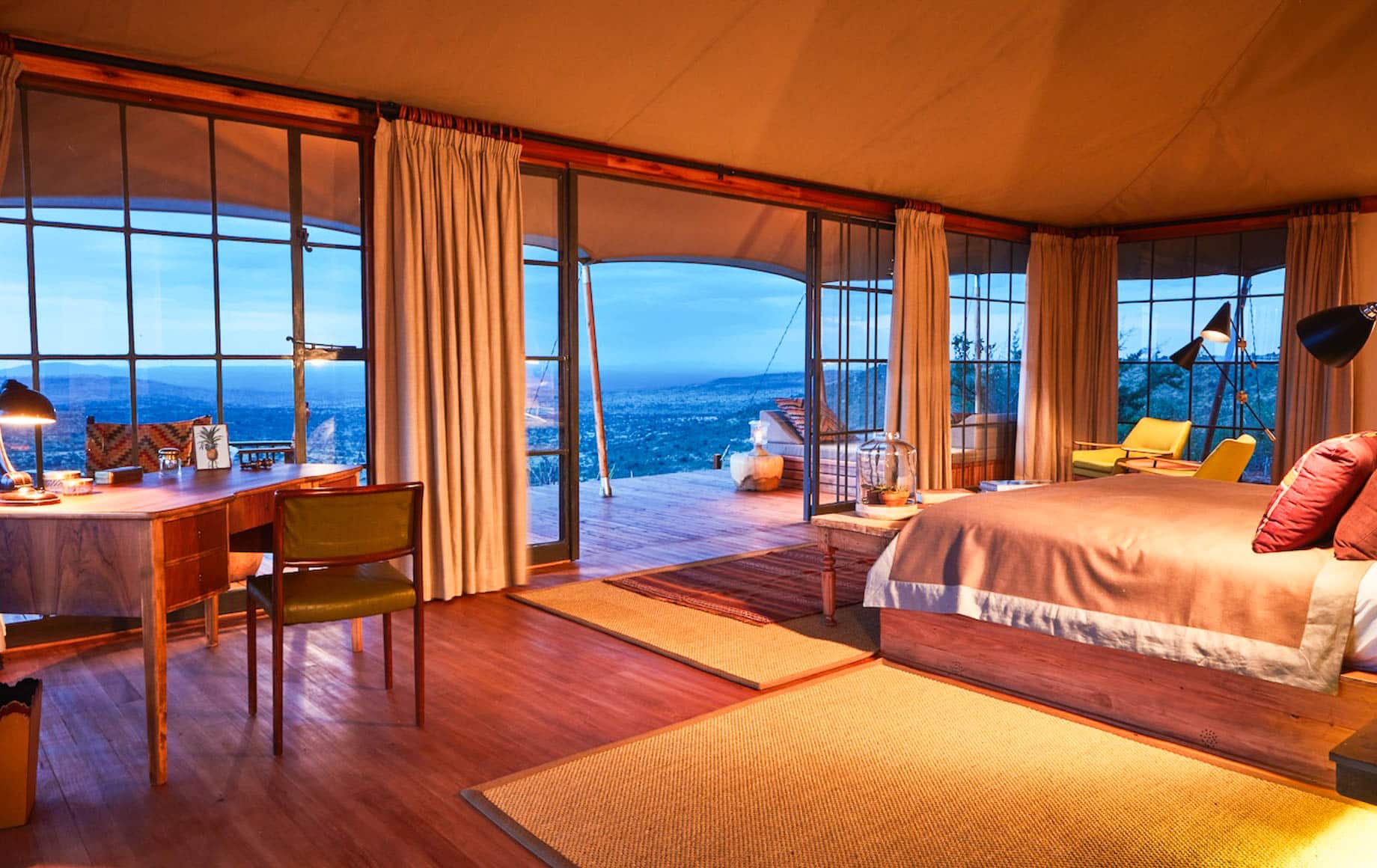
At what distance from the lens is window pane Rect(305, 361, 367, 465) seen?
14.4 feet

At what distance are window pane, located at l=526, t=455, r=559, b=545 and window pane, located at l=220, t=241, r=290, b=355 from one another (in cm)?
149

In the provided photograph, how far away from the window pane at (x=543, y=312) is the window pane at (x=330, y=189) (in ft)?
3.23

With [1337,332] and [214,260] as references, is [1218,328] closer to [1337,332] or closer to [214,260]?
[1337,332]

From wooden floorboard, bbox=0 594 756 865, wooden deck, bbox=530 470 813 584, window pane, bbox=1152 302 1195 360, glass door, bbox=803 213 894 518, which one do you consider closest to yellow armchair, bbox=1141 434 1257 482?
glass door, bbox=803 213 894 518

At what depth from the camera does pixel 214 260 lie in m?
4.03

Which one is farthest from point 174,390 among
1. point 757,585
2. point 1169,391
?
point 1169,391

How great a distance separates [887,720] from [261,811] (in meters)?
1.79

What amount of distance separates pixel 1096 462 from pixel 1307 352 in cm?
179

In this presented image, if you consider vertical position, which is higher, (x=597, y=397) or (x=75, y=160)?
(x=75, y=160)

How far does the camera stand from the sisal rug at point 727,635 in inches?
136

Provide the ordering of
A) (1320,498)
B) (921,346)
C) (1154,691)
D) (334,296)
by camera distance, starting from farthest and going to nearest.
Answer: (921,346) < (334,296) < (1154,691) < (1320,498)

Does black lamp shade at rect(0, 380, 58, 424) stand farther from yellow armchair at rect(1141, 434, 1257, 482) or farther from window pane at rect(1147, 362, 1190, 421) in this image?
window pane at rect(1147, 362, 1190, 421)

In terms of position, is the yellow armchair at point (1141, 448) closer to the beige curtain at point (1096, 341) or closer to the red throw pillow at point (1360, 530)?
the beige curtain at point (1096, 341)

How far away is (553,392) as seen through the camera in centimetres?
525
